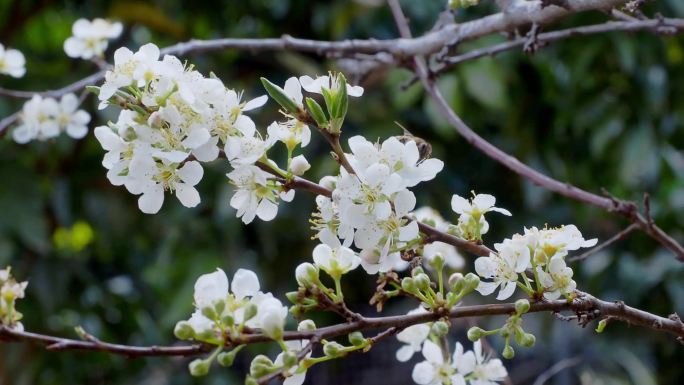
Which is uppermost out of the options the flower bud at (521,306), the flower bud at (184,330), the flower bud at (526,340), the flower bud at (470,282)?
the flower bud at (470,282)

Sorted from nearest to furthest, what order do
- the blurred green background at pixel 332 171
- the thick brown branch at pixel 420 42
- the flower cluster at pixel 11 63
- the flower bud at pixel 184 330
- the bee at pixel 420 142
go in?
the flower bud at pixel 184 330, the bee at pixel 420 142, the thick brown branch at pixel 420 42, the flower cluster at pixel 11 63, the blurred green background at pixel 332 171

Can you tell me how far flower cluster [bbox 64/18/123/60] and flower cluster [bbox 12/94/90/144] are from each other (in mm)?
57

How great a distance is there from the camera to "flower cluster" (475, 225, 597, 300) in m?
0.48

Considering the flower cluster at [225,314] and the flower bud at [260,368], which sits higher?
the flower cluster at [225,314]

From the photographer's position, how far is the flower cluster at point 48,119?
99cm

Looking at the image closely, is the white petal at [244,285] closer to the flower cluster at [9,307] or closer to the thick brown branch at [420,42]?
the flower cluster at [9,307]

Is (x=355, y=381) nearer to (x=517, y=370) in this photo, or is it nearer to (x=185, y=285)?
(x=517, y=370)

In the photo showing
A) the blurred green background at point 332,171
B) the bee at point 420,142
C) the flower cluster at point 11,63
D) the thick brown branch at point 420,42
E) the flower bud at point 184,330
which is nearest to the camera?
the flower bud at point 184,330

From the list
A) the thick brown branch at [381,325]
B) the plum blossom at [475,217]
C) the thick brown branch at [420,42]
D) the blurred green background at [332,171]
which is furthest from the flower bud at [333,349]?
the blurred green background at [332,171]

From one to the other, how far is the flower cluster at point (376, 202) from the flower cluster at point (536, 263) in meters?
0.06

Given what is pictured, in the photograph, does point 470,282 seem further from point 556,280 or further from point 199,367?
point 199,367

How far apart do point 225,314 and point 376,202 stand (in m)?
0.10

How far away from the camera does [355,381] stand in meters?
1.92

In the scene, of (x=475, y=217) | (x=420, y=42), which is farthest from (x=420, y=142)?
(x=420, y=42)
